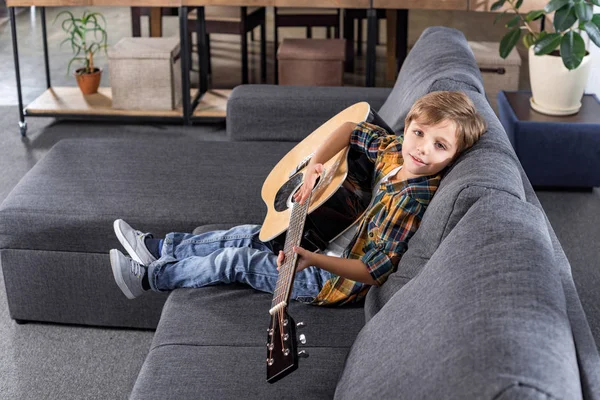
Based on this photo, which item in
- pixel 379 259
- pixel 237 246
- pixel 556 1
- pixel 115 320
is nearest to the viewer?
pixel 379 259

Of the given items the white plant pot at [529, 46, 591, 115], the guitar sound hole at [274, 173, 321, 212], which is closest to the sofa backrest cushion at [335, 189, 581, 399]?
the guitar sound hole at [274, 173, 321, 212]

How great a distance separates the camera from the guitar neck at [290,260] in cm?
154

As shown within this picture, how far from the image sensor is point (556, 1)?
3.27 m

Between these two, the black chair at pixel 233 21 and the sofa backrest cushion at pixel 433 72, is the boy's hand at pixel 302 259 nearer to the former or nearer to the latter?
the sofa backrest cushion at pixel 433 72

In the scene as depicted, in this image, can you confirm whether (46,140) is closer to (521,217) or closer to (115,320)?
(115,320)

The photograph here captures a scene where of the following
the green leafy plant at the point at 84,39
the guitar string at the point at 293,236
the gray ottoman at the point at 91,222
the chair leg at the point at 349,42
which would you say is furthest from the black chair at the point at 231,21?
the guitar string at the point at 293,236

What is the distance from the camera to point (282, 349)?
1.41m

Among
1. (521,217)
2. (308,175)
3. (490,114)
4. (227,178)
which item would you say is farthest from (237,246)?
(521,217)

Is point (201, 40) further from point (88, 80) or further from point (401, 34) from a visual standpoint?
point (401, 34)

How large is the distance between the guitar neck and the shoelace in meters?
0.44

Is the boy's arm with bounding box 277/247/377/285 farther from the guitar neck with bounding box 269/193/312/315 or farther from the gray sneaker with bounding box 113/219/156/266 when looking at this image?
the gray sneaker with bounding box 113/219/156/266

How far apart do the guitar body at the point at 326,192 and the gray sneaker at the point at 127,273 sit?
34 centimetres

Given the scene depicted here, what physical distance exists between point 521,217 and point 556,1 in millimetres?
2089

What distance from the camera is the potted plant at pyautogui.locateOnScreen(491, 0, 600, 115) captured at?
10.7ft
